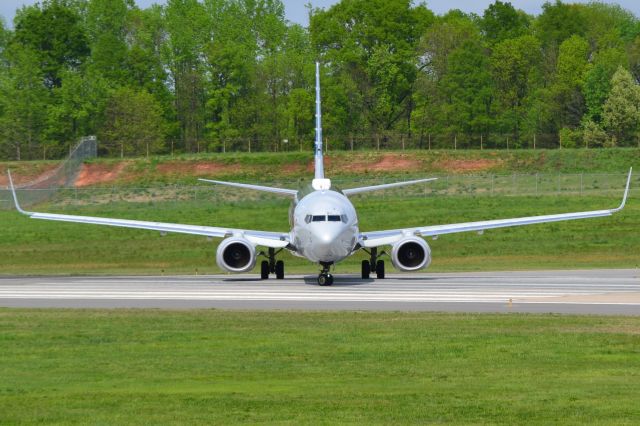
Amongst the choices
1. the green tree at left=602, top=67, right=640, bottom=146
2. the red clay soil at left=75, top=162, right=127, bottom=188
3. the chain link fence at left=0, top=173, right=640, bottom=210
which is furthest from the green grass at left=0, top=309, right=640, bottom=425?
the green tree at left=602, top=67, right=640, bottom=146

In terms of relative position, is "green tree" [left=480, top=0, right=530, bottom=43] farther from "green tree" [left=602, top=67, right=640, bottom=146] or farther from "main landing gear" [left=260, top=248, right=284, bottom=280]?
"main landing gear" [left=260, top=248, right=284, bottom=280]

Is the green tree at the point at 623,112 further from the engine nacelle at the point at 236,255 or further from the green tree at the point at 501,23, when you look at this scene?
the engine nacelle at the point at 236,255

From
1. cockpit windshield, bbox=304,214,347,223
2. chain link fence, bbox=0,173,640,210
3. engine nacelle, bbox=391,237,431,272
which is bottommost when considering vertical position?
chain link fence, bbox=0,173,640,210

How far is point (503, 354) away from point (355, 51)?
12285 cm

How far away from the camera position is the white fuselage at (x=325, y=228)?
4400 cm

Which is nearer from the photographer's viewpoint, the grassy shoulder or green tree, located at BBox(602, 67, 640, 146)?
the grassy shoulder

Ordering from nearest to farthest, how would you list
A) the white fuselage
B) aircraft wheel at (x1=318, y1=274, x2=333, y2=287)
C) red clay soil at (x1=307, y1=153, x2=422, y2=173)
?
the white fuselage
aircraft wheel at (x1=318, y1=274, x2=333, y2=287)
red clay soil at (x1=307, y1=153, x2=422, y2=173)

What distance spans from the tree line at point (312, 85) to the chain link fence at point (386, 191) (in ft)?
91.9

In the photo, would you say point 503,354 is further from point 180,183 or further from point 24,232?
point 180,183

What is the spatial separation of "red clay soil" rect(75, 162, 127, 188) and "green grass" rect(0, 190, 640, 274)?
23.7 metres

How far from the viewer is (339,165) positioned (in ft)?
382

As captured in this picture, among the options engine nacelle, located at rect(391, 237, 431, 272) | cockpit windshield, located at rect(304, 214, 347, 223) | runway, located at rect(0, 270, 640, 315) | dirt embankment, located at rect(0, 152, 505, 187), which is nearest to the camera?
runway, located at rect(0, 270, 640, 315)

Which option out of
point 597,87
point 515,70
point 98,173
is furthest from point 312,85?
point 98,173

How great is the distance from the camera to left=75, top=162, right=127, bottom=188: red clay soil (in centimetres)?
11158
